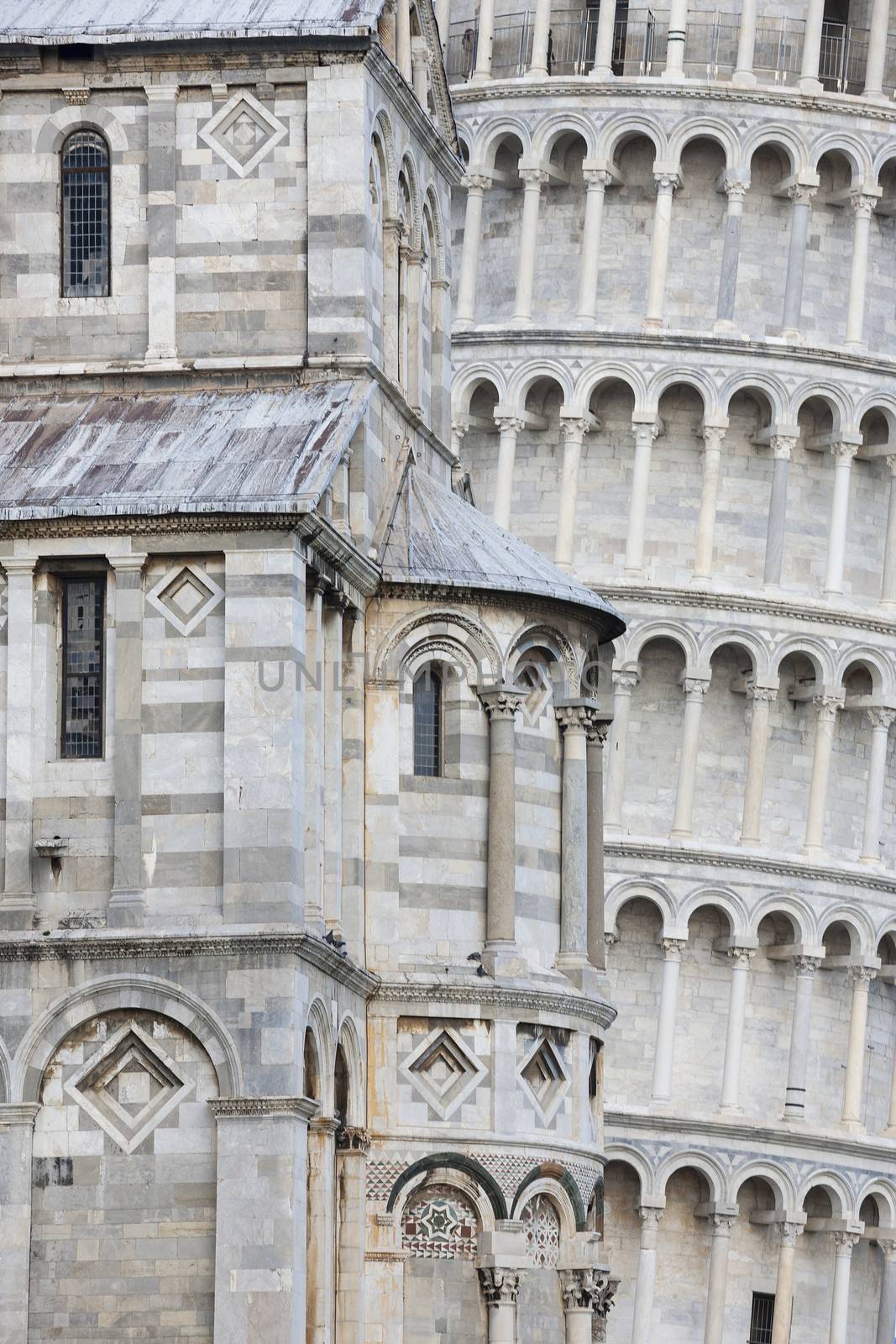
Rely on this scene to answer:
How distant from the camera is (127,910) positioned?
53688 millimetres

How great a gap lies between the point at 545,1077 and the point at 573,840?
3.44 metres

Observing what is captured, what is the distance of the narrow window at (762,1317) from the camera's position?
92938 mm

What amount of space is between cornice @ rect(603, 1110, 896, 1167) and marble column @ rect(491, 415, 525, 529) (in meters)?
13.3

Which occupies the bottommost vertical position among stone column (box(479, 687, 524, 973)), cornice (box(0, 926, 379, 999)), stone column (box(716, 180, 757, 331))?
cornice (box(0, 926, 379, 999))

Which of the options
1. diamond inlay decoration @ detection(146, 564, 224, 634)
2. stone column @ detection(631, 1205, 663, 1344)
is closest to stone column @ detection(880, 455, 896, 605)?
stone column @ detection(631, 1205, 663, 1344)

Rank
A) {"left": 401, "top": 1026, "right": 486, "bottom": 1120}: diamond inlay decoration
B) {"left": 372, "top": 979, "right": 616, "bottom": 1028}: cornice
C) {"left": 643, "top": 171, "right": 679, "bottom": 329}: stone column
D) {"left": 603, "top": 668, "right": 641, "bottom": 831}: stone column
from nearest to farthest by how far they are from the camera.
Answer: {"left": 372, "top": 979, "right": 616, "bottom": 1028}: cornice → {"left": 401, "top": 1026, "right": 486, "bottom": 1120}: diamond inlay decoration → {"left": 603, "top": 668, "right": 641, "bottom": 831}: stone column → {"left": 643, "top": 171, "right": 679, "bottom": 329}: stone column

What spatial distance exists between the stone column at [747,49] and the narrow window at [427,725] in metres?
37.7

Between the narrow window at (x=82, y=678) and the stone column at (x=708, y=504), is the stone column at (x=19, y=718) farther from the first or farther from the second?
the stone column at (x=708, y=504)

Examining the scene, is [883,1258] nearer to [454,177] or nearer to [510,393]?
[510,393]

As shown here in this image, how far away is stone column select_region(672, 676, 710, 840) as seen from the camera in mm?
92250

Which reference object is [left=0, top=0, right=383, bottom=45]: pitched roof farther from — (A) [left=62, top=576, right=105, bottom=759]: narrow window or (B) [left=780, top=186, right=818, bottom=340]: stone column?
(B) [left=780, top=186, right=818, bottom=340]: stone column

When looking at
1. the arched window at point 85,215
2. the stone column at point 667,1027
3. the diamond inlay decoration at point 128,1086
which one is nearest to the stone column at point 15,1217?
the diamond inlay decoration at point 128,1086

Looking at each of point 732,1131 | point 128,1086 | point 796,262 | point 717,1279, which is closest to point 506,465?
point 796,262

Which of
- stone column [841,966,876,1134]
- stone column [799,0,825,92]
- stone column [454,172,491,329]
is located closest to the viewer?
stone column [454,172,491,329]
